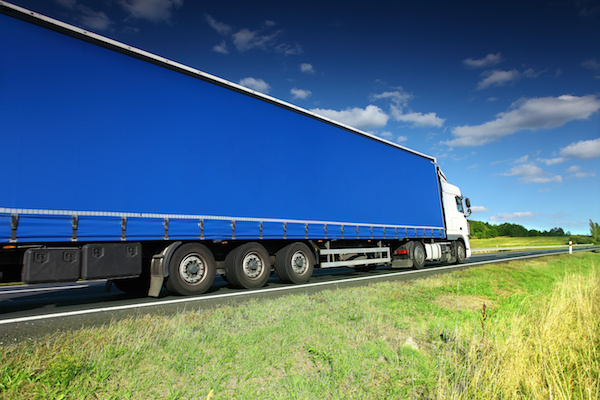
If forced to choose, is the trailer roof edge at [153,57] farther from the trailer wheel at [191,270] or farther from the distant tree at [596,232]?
the distant tree at [596,232]

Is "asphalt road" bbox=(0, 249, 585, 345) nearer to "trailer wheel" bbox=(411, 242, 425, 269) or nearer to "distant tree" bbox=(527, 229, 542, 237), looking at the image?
"trailer wheel" bbox=(411, 242, 425, 269)

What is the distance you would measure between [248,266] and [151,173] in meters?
3.00

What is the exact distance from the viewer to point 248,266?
28.9 feet

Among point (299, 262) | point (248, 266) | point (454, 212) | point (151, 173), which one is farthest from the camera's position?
point (454, 212)

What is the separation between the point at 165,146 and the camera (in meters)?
7.48

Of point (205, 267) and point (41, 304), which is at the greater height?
point (205, 267)

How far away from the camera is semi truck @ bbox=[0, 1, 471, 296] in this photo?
19.4 ft

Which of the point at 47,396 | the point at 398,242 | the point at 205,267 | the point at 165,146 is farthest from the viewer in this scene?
the point at 398,242

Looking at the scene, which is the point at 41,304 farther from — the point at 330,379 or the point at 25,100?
the point at 330,379

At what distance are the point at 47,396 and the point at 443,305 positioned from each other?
19.8ft

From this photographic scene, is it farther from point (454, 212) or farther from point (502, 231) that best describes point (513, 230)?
point (454, 212)

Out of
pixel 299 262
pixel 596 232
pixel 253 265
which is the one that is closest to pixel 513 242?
pixel 596 232

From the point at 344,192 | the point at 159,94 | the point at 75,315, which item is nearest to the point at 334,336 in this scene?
the point at 75,315

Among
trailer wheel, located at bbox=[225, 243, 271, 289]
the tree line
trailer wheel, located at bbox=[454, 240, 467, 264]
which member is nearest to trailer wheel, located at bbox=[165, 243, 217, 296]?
trailer wheel, located at bbox=[225, 243, 271, 289]
